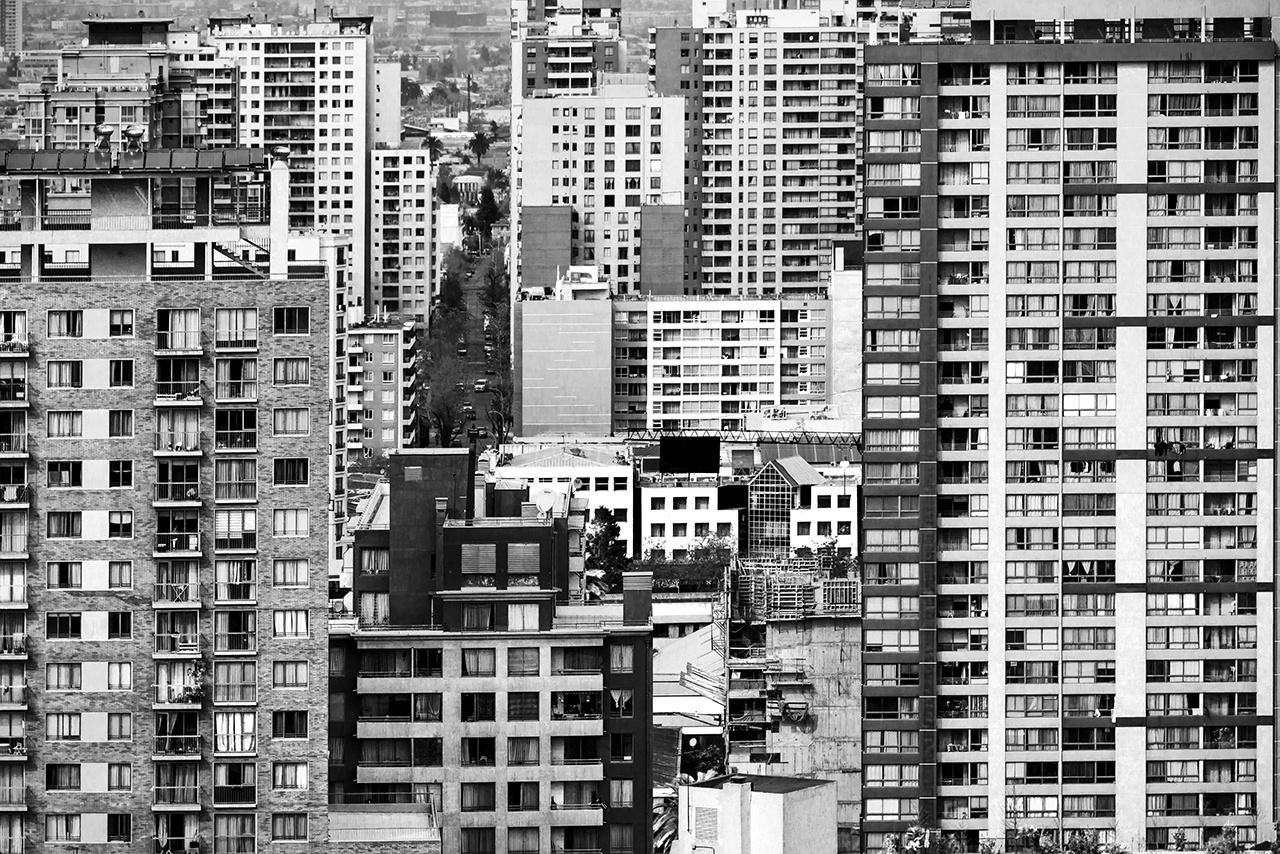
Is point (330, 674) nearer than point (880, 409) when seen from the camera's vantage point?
Yes

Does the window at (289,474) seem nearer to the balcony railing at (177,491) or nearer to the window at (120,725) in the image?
the balcony railing at (177,491)

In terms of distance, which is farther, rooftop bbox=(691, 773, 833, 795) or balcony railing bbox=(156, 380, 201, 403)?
rooftop bbox=(691, 773, 833, 795)

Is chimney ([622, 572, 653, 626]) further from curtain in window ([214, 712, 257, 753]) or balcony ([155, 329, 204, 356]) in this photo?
balcony ([155, 329, 204, 356])

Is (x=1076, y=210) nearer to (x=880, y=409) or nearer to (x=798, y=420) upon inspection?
(x=880, y=409)

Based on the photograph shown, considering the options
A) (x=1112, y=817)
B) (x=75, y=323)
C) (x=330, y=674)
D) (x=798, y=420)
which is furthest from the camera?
(x=798, y=420)

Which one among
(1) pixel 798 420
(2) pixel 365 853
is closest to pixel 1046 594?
(2) pixel 365 853

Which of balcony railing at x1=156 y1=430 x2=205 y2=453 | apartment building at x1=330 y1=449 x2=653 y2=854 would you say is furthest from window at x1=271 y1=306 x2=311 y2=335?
apartment building at x1=330 y1=449 x2=653 y2=854

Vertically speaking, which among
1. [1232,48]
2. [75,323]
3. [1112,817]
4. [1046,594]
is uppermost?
[1232,48]
